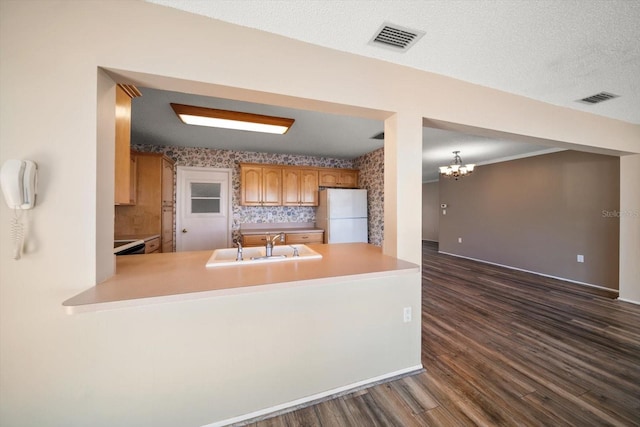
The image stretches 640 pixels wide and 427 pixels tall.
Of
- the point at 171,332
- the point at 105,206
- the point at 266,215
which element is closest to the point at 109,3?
the point at 105,206

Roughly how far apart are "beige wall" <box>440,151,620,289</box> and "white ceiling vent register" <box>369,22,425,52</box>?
4.36m

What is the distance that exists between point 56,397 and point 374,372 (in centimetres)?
176

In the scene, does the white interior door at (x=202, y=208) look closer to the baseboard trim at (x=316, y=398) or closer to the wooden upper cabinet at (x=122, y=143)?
the wooden upper cabinet at (x=122, y=143)

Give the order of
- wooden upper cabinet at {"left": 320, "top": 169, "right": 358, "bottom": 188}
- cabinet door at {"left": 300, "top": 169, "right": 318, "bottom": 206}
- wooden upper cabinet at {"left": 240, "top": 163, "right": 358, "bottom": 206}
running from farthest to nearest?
1. wooden upper cabinet at {"left": 320, "top": 169, "right": 358, "bottom": 188}
2. cabinet door at {"left": 300, "top": 169, "right": 318, "bottom": 206}
3. wooden upper cabinet at {"left": 240, "top": 163, "right": 358, "bottom": 206}

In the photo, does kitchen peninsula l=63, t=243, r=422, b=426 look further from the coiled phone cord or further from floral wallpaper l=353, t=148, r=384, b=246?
floral wallpaper l=353, t=148, r=384, b=246

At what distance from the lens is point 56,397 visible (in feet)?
3.64

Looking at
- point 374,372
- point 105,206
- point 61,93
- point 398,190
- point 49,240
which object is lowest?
point 374,372

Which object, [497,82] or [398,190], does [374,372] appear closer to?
[398,190]

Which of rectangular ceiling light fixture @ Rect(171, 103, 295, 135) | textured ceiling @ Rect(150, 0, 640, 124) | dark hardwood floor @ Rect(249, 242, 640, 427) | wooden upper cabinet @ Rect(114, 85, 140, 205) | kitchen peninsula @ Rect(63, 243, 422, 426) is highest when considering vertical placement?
textured ceiling @ Rect(150, 0, 640, 124)

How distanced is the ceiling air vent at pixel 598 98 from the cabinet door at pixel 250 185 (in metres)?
4.34

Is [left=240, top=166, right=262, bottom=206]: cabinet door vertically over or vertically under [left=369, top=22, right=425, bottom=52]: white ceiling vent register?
under

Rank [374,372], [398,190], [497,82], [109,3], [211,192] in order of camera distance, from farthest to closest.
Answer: [211,192], [497,82], [398,190], [374,372], [109,3]

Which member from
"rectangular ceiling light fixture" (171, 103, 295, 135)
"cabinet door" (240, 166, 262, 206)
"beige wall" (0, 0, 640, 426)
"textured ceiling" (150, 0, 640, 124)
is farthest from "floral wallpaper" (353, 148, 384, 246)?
"beige wall" (0, 0, 640, 426)

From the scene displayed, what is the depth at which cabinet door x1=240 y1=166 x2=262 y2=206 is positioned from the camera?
4.34m
